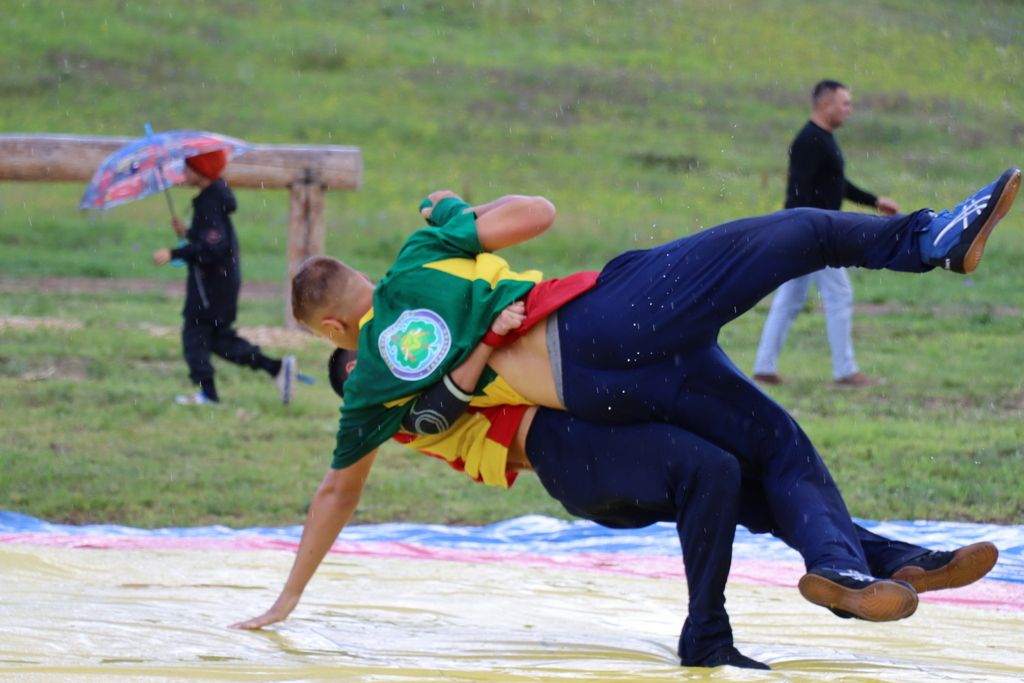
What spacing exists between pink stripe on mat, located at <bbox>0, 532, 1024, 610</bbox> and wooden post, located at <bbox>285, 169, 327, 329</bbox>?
5.79m

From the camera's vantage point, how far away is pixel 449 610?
505 cm

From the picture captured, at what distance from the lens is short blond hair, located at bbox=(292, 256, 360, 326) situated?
4.30m

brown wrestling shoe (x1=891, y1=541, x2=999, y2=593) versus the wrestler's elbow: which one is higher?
the wrestler's elbow

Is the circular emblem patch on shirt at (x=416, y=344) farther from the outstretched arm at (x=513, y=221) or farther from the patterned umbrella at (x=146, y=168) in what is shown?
the patterned umbrella at (x=146, y=168)

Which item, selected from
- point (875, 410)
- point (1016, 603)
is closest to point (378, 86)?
point (875, 410)

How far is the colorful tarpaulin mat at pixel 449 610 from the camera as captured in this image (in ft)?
12.4

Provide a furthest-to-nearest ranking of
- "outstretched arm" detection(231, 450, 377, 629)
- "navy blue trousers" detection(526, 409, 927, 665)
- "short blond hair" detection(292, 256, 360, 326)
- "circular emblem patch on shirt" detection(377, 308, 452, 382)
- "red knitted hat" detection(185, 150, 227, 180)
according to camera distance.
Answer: "red knitted hat" detection(185, 150, 227, 180), "outstretched arm" detection(231, 450, 377, 629), "short blond hair" detection(292, 256, 360, 326), "circular emblem patch on shirt" detection(377, 308, 452, 382), "navy blue trousers" detection(526, 409, 927, 665)

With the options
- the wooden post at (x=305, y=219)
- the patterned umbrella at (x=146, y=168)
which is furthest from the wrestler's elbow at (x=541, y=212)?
the wooden post at (x=305, y=219)

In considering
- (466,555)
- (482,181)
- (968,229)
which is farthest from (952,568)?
(482,181)

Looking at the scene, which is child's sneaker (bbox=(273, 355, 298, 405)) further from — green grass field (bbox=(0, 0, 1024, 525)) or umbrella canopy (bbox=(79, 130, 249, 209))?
umbrella canopy (bbox=(79, 130, 249, 209))

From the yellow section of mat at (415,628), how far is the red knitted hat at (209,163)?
410 cm

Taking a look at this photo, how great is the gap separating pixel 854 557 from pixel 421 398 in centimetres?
124

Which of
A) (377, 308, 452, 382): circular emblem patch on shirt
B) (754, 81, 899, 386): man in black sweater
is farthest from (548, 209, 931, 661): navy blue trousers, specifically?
(754, 81, 899, 386): man in black sweater

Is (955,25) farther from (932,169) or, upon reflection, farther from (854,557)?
(854,557)
